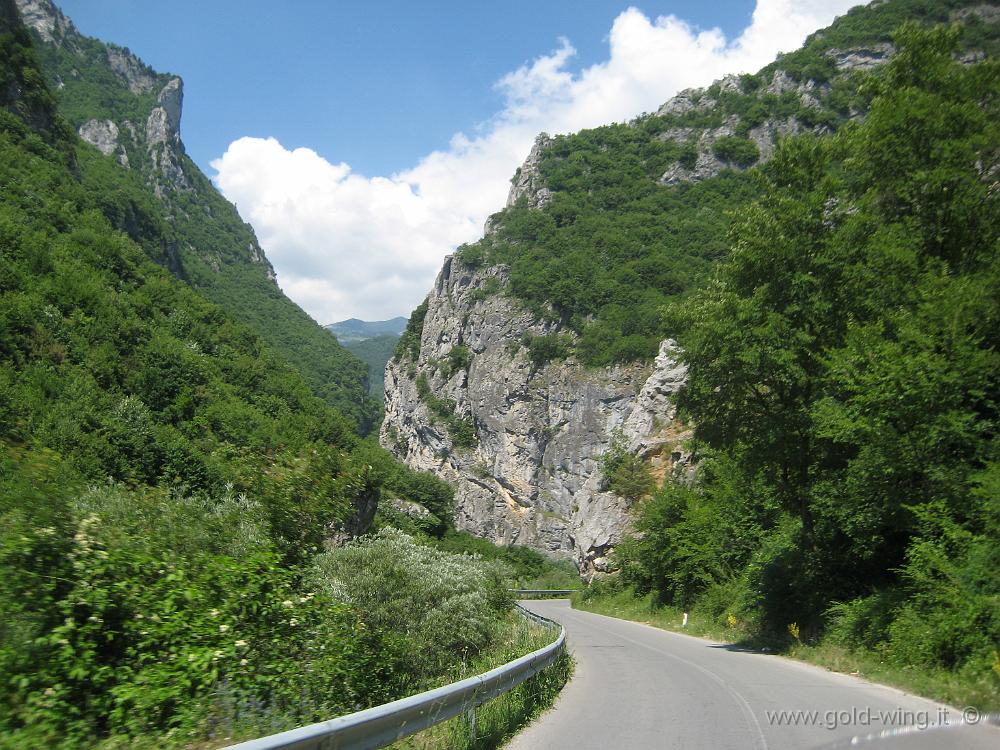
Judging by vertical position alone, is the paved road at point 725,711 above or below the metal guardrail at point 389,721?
below

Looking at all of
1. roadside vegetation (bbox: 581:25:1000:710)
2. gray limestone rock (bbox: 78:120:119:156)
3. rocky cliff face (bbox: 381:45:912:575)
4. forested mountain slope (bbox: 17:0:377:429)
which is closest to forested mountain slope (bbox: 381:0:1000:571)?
rocky cliff face (bbox: 381:45:912:575)

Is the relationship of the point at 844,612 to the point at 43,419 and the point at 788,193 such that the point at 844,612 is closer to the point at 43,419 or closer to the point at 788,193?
the point at 788,193

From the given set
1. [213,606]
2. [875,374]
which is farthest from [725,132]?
[213,606]

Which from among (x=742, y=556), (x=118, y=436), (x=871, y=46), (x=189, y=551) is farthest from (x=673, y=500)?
(x=871, y=46)

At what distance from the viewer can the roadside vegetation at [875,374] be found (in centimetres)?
1270

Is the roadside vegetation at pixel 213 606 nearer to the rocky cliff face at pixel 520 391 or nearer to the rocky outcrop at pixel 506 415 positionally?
the rocky cliff face at pixel 520 391

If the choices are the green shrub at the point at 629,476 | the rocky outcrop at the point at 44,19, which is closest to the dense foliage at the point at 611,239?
A: the green shrub at the point at 629,476

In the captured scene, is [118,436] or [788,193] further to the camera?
[118,436]

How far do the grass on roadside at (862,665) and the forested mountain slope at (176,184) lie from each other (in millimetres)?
111706

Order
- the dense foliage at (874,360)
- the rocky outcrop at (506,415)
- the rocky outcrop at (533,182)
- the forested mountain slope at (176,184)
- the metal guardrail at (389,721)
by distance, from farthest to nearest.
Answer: the forested mountain slope at (176,184) → the rocky outcrop at (533,182) → the rocky outcrop at (506,415) → the dense foliage at (874,360) → the metal guardrail at (389,721)

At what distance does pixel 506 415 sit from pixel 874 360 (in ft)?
267

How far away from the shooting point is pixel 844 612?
50.6ft

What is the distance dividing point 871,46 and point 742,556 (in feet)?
353

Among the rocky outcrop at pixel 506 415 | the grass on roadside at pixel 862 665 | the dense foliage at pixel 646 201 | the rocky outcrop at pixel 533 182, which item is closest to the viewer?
the grass on roadside at pixel 862 665
